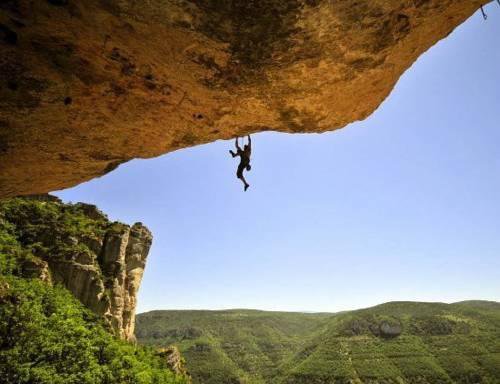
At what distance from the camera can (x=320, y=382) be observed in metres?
82.9

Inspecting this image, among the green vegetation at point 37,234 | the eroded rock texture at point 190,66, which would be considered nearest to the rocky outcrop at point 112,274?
the green vegetation at point 37,234

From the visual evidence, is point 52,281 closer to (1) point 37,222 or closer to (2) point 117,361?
(1) point 37,222

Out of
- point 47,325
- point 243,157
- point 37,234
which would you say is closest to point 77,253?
point 37,234

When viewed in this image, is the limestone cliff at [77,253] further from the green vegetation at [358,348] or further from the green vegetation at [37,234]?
the green vegetation at [358,348]

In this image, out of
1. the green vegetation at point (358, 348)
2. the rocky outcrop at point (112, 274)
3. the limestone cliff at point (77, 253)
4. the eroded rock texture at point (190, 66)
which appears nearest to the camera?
the eroded rock texture at point (190, 66)

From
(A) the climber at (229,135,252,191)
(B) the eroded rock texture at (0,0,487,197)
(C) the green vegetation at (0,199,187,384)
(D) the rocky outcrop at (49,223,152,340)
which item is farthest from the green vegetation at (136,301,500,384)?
(B) the eroded rock texture at (0,0,487,197)

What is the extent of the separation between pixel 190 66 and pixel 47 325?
28.3 metres

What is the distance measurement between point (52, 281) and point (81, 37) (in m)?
33.7

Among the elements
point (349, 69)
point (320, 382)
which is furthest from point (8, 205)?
point (320, 382)

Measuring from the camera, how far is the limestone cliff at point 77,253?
3325 centimetres

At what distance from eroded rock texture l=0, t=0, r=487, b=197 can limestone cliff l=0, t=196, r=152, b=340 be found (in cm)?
2891

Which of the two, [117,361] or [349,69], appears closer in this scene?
[349,69]

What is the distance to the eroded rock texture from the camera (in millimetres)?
4520

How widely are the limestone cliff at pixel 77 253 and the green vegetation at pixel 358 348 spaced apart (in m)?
60.0
